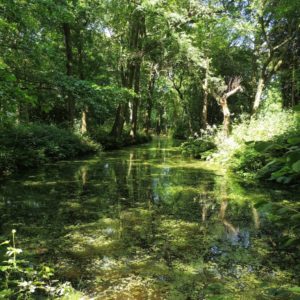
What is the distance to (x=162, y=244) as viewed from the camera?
15.5 ft

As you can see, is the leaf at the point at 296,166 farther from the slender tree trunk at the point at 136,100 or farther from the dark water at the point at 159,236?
the slender tree trunk at the point at 136,100

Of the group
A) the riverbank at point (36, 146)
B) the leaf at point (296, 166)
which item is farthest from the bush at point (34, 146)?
the leaf at point (296, 166)

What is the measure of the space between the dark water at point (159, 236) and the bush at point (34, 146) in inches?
84.4

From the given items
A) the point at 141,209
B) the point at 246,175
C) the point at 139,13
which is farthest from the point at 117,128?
the point at 141,209

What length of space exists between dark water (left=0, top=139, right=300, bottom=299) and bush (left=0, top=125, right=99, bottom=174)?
7.03 ft

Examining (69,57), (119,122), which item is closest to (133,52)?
(69,57)

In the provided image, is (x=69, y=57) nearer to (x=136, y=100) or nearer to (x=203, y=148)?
(x=136, y=100)

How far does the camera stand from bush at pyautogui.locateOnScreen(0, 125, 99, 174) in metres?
10.9

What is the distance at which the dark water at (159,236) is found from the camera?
3420mm

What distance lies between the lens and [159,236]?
5.05 metres

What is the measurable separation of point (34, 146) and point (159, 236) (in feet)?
31.9

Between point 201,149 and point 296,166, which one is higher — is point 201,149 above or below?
below

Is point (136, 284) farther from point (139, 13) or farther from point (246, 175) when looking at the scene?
point (139, 13)

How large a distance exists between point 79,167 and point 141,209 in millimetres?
6269
